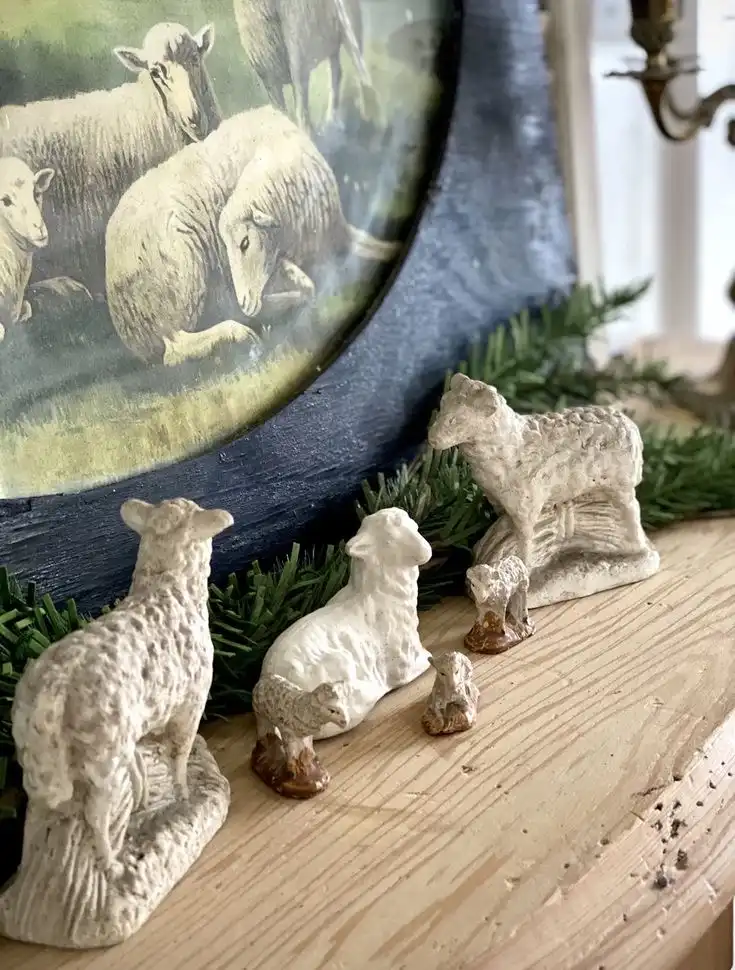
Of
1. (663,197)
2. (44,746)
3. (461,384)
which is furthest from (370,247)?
(663,197)

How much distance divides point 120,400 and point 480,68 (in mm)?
490

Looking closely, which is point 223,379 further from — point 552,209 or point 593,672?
point 552,209

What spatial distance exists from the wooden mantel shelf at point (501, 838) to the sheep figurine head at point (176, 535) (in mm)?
155

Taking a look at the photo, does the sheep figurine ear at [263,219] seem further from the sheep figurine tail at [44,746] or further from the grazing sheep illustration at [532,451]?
the sheep figurine tail at [44,746]

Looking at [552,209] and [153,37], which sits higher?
[153,37]

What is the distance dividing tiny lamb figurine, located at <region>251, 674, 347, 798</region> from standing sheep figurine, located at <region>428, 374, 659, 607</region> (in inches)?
8.6

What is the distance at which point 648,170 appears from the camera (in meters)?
1.43

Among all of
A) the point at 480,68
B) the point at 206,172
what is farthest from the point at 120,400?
the point at 480,68

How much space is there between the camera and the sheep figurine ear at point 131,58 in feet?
2.30

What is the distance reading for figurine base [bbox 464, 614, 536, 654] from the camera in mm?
762

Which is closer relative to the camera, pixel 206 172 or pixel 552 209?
pixel 206 172

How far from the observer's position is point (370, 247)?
89 centimetres

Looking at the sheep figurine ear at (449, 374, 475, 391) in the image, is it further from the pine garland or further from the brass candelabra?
the brass candelabra

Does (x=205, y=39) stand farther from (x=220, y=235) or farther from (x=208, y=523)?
(x=208, y=523)
